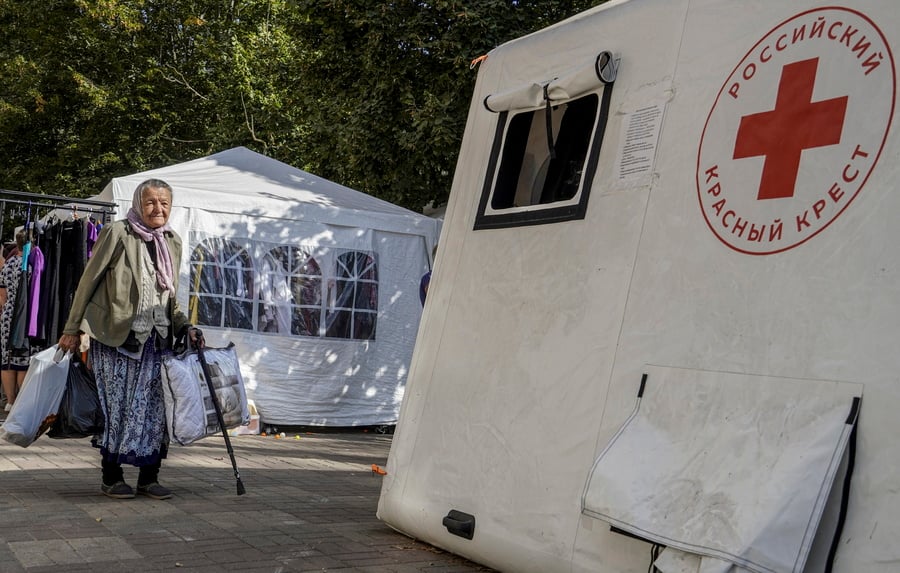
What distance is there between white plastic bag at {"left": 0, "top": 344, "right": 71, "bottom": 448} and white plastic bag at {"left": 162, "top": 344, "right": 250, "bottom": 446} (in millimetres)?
649

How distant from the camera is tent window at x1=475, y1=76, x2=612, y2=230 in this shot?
417cm

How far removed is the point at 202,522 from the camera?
202 inches

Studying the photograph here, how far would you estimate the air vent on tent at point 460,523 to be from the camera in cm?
423

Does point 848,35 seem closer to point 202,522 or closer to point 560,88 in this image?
point 560,88

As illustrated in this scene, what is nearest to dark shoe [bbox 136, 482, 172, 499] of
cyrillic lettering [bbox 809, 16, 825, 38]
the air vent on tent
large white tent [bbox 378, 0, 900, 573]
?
large white tent [bbox 378, 0, 900, 573]

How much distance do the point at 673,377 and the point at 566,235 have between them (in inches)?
37.4

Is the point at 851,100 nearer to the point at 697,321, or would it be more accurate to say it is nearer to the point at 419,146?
the point at 697,321

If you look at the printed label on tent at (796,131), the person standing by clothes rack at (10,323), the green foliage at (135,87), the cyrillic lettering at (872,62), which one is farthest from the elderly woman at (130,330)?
the green foliage at (135,87)

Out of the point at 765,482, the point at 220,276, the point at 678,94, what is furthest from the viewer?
the point at 220,276

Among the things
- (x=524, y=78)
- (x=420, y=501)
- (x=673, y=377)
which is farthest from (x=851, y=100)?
(x=420, y=501)

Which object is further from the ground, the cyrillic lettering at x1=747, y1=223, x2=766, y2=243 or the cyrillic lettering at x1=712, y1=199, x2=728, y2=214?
the cyrillic lettering at x1=712, y1=199, x2=728, y2=214

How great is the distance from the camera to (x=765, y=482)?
2969mm

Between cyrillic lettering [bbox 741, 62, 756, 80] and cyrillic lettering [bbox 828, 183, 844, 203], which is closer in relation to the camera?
cyrillic lettering [bbox 828, 183, 844, 203]

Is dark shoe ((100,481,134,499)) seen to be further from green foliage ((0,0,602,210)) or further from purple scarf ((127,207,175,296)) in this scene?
green foliage ((0,0,602,210))
